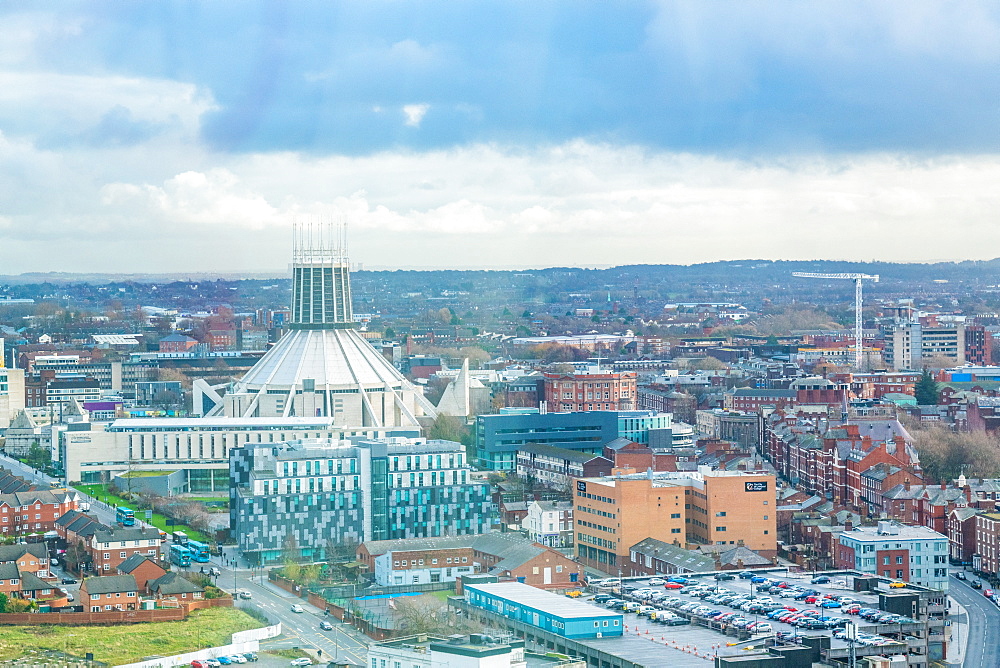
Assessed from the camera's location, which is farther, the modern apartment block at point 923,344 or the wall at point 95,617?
the modern apartment block at point 923,344

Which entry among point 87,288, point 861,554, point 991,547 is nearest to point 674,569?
point 861,554

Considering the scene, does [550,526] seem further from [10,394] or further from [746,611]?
[10,394]

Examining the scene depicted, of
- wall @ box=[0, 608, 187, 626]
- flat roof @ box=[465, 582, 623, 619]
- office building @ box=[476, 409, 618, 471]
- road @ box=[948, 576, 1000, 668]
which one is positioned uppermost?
office building @ box=[476, 409, 618, 471]

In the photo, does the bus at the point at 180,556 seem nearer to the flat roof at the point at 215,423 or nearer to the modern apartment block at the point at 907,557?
the flat roof at the point at 215,423

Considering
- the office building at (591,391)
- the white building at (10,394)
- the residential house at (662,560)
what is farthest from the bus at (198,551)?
the white building at (10,394)

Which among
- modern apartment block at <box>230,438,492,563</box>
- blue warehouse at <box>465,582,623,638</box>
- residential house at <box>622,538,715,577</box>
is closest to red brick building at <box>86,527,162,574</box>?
modern apartment block at <box>230,438,492,563</box>

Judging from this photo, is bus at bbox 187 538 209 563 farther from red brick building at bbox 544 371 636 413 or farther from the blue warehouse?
red brick building at bbox 544 371 636 413

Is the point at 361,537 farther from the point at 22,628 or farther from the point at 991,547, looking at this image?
the point at 991,547
